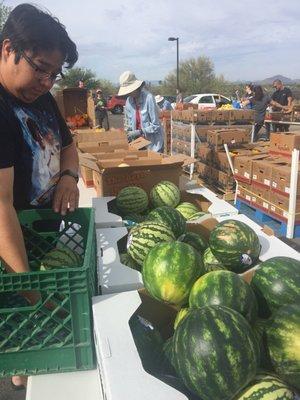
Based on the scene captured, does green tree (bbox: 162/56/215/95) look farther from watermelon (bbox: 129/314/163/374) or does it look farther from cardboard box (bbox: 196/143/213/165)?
watermelon (bbox: 129/314/163/374)

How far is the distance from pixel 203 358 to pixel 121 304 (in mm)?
424

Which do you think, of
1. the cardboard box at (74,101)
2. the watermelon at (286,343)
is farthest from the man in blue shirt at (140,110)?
the watermelon at (286,343)

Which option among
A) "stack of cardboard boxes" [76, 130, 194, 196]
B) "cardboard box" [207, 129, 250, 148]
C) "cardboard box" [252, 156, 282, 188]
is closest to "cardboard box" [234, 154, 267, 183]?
"cardboard box" [252, 156, 282, 188]

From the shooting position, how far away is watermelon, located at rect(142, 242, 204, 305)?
1.53 meters

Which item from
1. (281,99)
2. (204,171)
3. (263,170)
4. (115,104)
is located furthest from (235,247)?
(115,104)

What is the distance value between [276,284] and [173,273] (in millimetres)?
416

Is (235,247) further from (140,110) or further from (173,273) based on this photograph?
(140,110)

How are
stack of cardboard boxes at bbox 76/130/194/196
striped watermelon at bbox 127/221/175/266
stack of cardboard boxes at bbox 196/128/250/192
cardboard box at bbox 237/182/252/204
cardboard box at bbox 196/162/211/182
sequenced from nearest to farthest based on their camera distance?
striped watermelon at bbox 127/221/175/266, stack of cardboard boxes at bbox 76/130/194/196, cardboard box at bbox 237/182/252/204, stack of cardboard boxes at bbox 196/128/250/192, cardboard box at bbox 196/162/211/182

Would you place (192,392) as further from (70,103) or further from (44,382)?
(70,103)

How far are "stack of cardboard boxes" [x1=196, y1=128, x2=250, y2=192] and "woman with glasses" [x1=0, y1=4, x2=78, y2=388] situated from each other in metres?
5.42

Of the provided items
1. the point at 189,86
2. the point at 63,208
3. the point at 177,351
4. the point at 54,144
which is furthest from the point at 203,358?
the point at 189,86

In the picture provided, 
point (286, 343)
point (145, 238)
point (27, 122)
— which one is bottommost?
point (286, 343)

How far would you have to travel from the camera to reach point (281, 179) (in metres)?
5.16

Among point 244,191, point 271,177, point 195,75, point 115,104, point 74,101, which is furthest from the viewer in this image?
point 195,75
